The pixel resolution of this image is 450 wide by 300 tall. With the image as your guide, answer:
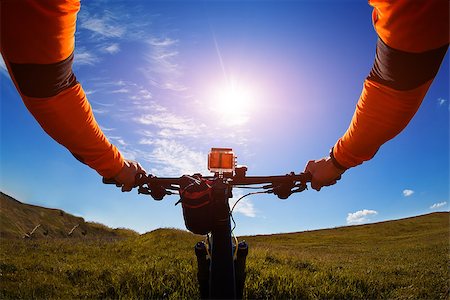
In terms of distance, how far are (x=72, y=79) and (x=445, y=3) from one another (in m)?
1.89

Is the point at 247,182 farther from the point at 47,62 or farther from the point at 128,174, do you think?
the point at 47,62

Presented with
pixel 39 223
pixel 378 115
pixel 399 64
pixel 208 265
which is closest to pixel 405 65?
pixel 399 64

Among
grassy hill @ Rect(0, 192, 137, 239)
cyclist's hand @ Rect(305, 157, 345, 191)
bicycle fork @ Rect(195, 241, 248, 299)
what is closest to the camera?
cyclist's hand @ Rect(305, 157, 345, 191)

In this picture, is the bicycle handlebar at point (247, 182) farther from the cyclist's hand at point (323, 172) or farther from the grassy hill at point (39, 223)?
the grassy hill at point (39, 223)

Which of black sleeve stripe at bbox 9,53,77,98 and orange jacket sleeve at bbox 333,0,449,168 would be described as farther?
black sleeve stripe at bbox 9,53,77,98

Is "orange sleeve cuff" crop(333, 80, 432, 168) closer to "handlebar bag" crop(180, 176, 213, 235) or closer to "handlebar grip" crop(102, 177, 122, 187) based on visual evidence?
"handlebar bag" crop(180, 176, 213, 235)

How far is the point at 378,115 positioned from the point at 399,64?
55cm

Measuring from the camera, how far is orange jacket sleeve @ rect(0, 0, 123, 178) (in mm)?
1316

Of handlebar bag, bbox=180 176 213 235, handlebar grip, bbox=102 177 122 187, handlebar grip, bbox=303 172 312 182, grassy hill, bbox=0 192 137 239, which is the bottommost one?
handlebar bag, bbox=180 176 213 235

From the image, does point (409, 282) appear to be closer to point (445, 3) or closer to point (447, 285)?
point (447, 285)

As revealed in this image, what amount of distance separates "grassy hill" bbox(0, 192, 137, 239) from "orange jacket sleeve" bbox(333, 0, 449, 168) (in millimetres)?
41287

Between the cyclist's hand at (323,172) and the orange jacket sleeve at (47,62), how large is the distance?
2.36 m

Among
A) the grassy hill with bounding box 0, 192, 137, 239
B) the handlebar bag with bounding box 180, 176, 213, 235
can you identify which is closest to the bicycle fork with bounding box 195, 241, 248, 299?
the handlebar bag with bounding box 180, 176, 213, 235

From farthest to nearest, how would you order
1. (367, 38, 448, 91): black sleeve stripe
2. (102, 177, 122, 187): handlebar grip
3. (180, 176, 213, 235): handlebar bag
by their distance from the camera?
1. (102, 177, 122, 187): handlebar grip
2. (180, 176, 213, 235): handlebar bag
3. (367, 38, 448, 91): black sleeve stripe
